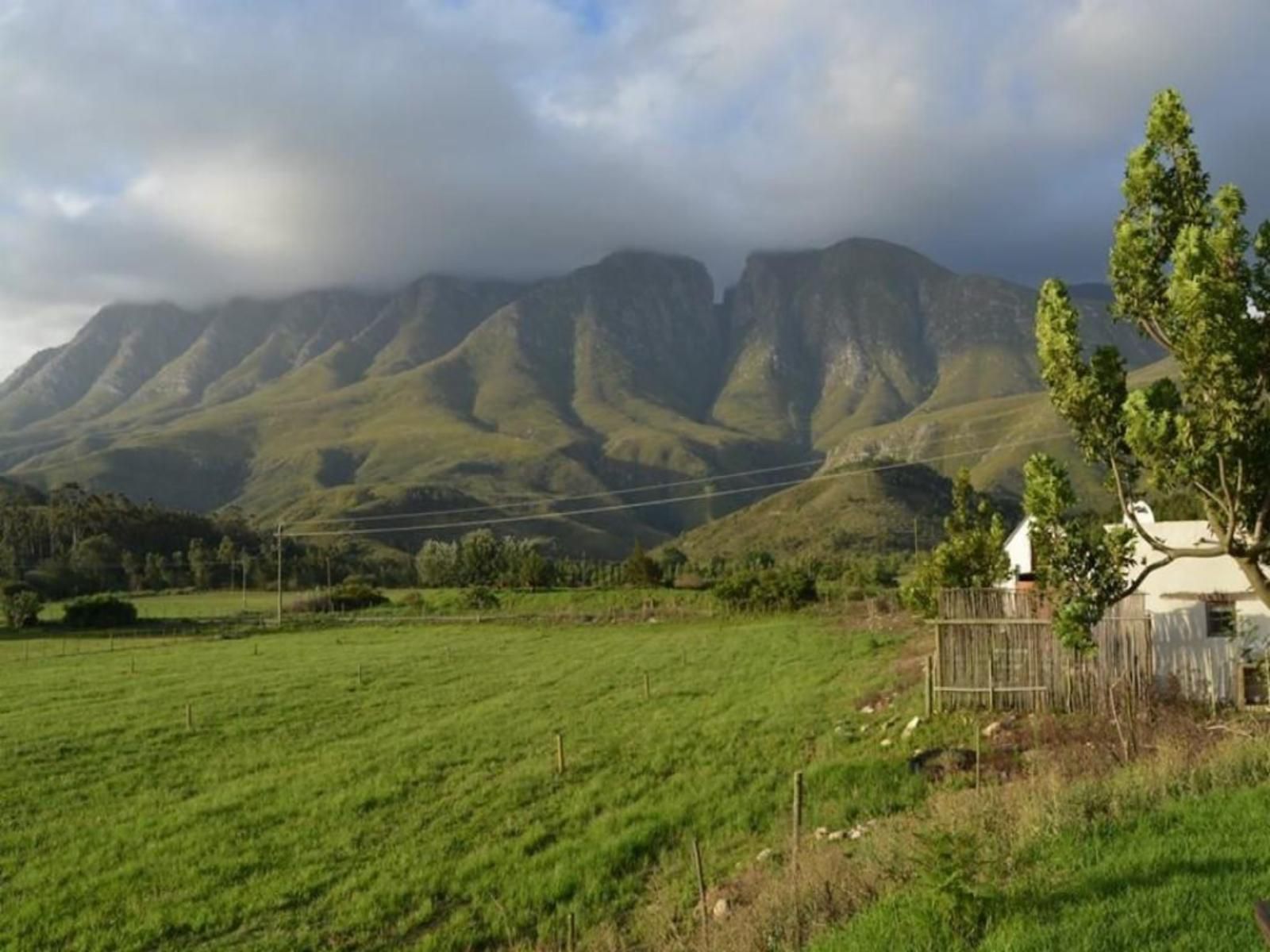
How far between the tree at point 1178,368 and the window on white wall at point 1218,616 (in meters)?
11.5

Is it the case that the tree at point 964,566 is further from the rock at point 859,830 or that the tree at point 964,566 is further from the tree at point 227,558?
the tree at point 227,558

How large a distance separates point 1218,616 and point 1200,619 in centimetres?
42

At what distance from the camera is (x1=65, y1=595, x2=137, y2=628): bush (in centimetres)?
7431

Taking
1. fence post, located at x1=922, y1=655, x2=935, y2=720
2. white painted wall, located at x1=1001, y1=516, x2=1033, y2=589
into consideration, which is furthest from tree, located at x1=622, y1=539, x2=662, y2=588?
fence post, located at x1=922, y1=655, x2=935, y2=720

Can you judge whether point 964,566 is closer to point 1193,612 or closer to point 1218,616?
point 1193,612

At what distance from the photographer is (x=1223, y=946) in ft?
22.3

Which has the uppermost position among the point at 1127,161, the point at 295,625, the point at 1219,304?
the point at 1127,161

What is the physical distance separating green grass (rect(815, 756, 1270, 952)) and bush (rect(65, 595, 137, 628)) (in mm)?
76684

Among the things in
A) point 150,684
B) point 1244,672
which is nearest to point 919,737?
point 1244,672

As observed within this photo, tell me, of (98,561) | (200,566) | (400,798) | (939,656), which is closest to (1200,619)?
(939,656)

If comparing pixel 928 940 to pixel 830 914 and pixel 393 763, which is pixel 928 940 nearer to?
pixel 830 914

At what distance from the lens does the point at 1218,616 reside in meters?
24.3

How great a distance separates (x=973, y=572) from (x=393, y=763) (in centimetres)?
2062

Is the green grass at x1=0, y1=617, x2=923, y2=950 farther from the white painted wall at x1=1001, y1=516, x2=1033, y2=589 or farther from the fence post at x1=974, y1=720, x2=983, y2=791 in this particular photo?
the white painted wall at x1=1001, y1=516, x2=1033, y2=589
